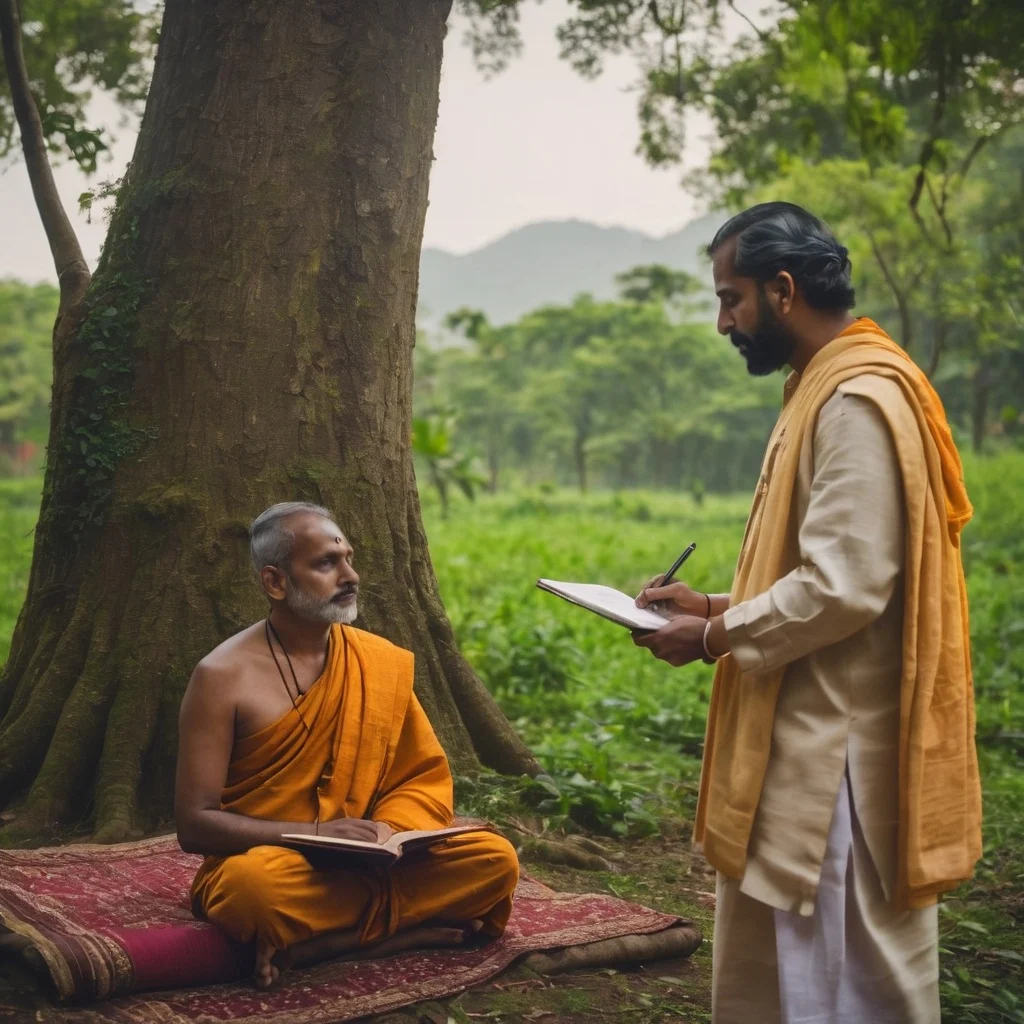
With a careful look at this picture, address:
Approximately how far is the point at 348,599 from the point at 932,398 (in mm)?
1825

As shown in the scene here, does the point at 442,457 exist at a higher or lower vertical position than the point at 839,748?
higher

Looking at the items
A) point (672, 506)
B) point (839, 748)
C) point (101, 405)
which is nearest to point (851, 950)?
point (839, 748)

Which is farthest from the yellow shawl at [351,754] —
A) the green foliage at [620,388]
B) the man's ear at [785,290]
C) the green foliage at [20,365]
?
the green foliage at [620,388]

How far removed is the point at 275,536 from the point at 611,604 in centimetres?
123

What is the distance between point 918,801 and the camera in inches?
109

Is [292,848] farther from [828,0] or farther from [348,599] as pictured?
[828,0]

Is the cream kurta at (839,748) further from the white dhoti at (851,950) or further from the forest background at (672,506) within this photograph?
the forest background at (672,506)

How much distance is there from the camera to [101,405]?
16.2 ft

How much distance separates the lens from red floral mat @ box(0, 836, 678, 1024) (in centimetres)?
325

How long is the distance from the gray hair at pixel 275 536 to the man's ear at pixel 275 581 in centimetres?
2

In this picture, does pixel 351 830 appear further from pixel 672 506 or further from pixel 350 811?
pixel 672 506

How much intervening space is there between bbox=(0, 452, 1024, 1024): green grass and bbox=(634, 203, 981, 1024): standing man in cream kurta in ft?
3.57

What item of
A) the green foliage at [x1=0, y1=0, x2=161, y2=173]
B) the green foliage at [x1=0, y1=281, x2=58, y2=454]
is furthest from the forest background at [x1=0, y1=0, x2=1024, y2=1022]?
the green foliage at [x1=0, y1=281, x2=58, y2=454]

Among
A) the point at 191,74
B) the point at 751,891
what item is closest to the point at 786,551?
the point at 751,891
